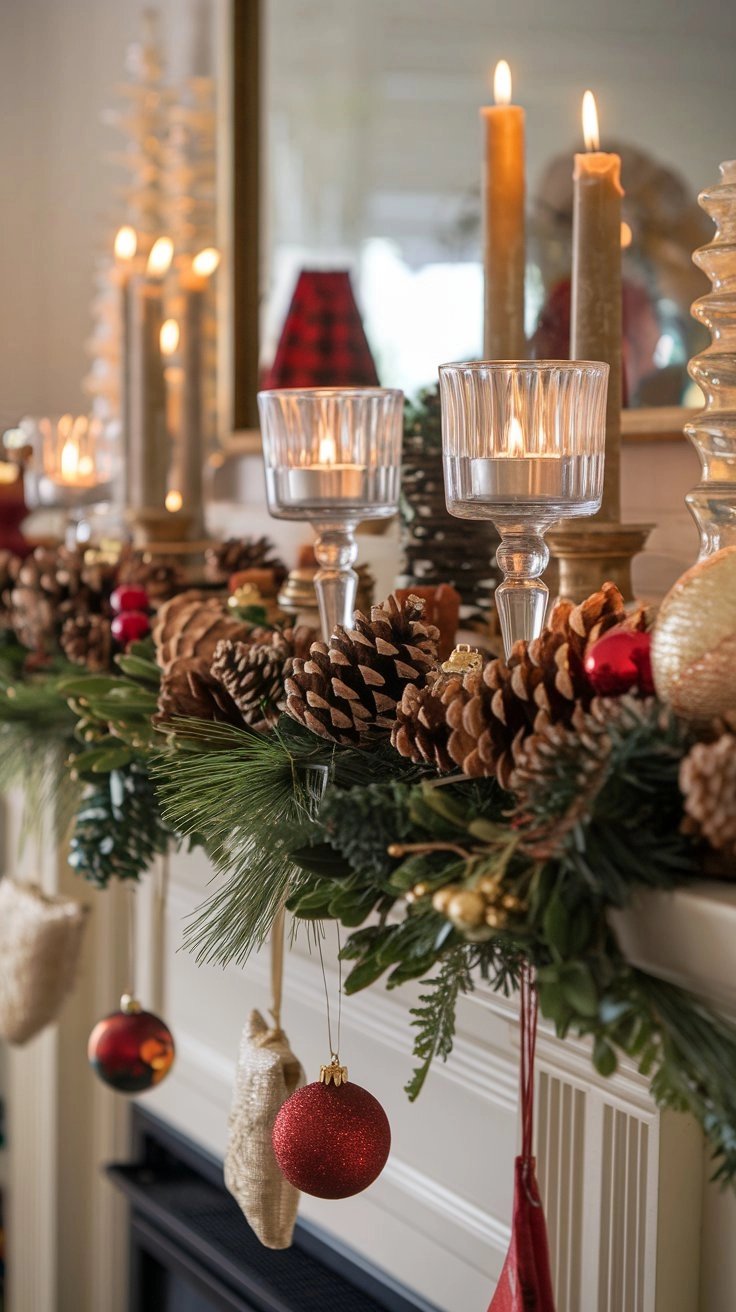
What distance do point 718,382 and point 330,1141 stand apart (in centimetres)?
39

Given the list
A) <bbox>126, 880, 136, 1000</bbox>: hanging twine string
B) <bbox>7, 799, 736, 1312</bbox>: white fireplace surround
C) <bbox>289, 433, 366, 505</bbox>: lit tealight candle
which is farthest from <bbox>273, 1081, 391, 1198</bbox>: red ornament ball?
<bbox>126, 880, 136, 1000</bbox>: hanging twine string

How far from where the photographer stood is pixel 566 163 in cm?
95

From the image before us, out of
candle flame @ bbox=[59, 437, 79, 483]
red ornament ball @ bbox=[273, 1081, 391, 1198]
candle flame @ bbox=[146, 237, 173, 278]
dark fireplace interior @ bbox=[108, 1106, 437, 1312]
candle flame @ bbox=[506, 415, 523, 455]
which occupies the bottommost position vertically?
dark fireplace interior @ bbox=[108, 1106, 437, 1312]

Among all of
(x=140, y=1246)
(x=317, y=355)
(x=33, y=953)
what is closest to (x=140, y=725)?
(x=33, y=953)

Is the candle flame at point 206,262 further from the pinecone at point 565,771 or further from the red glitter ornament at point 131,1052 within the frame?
the pinecone at point 565,771

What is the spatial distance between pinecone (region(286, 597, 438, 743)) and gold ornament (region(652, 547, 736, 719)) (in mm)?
139

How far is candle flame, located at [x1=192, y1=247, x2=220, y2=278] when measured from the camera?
→ 55.5 inches

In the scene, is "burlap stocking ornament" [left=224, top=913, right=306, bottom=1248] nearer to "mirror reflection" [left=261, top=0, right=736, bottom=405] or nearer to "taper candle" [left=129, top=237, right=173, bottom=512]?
"mirror reflection" [left=261, top=0, right=736, bottom=405]

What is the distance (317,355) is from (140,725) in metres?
0.55

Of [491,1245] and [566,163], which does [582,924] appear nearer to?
[491,1245]

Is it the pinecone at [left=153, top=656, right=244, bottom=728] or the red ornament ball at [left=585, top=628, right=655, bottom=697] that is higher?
the red ornament ball at [left=585, top=628, right=655, bottom=697]

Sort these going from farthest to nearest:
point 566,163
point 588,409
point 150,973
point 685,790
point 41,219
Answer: point 41,219, point 150,973, point 566,163, point 588,409, point 685,790

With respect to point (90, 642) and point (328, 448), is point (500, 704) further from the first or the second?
point (90, 642)

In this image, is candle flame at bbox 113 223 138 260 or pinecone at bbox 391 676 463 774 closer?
pinecone at bbox 391 676 463 774
